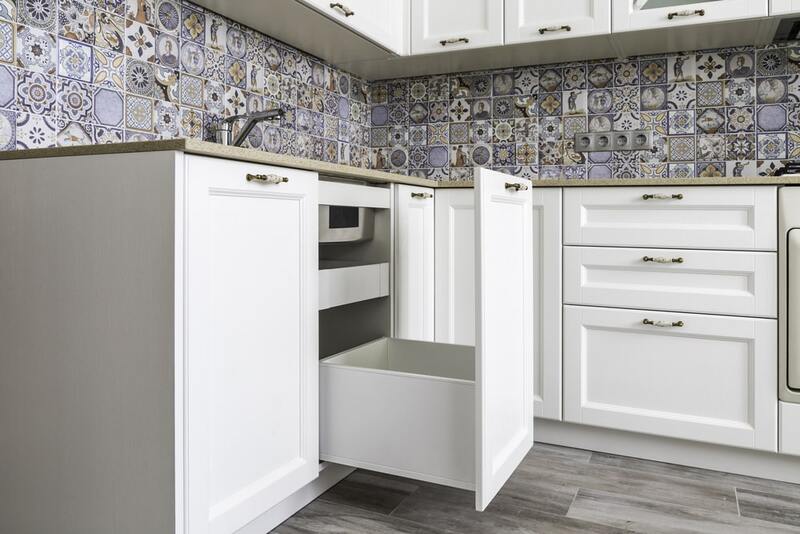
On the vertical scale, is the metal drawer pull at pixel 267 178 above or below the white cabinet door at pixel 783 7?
below

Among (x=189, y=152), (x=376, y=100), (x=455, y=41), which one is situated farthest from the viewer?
(x=376, y=100)

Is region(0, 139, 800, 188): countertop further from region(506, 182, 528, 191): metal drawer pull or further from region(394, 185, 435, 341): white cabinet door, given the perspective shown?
region(506, 182, 528, 191): metal drawer pull

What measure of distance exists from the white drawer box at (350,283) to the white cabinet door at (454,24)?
3.23 ft

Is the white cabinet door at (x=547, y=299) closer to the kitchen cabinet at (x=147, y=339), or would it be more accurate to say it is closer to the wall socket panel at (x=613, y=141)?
the wall socket panel at (x=613, y=141)

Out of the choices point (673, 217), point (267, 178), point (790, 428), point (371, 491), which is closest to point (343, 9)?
point (267, 178)

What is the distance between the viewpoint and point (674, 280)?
209 centimetres

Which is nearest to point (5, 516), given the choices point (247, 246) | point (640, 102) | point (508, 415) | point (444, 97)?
point (247, 246)

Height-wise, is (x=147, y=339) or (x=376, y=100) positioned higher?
(x=376, y=100)

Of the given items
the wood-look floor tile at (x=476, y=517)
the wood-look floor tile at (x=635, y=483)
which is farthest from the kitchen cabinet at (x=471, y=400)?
the wood-look floor tile at (x=635, y=483)

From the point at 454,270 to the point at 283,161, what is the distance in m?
1.05

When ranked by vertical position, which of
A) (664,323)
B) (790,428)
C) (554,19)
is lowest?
(790,428)

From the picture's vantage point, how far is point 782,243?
6.39 ft

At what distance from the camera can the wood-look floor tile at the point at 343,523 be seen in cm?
166

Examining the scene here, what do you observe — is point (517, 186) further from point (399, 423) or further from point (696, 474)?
point (696, 474)
